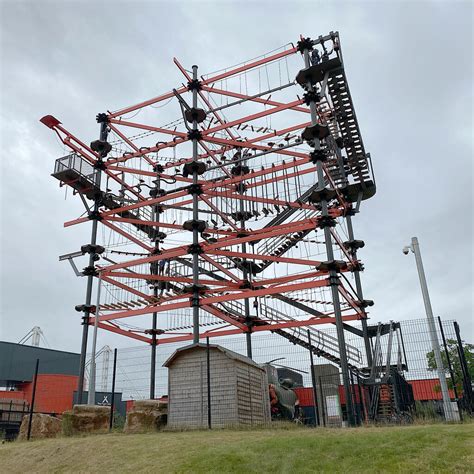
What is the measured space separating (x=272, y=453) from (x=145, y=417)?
7998 mm

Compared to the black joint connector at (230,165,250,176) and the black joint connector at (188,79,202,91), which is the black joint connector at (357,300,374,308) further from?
the black joint connector at (188,79,202,91)

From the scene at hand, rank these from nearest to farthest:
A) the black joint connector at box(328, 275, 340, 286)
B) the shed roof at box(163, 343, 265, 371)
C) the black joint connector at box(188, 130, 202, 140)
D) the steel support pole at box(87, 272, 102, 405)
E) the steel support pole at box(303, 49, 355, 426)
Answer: the steel support pole at box(303, 49, 355, 426) → the shed roof at box(163, 343, 265, 371) → the black joint connector at box(328, 275, 340, 286) → the steel support pole at box(87, 272, 102, 405) → the black joint connector at box(188, 130, 202, 140)

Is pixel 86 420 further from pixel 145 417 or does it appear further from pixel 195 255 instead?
pixel 195 255

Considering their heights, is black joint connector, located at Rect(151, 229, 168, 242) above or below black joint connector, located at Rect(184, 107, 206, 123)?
below

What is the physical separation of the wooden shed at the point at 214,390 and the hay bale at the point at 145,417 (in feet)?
1.34

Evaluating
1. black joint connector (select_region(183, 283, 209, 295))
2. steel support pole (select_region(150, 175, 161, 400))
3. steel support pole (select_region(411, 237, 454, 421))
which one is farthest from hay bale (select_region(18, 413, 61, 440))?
steel support pole (select_region(411, 237, 454, 421))

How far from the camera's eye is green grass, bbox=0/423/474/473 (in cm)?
873

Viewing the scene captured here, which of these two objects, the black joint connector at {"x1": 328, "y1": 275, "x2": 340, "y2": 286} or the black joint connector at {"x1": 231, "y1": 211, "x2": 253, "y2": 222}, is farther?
the black joint connector at {"x1": 231, "y1": 211, "x2": 253, "y2": 222}

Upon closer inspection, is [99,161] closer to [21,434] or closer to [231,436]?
[21,434]

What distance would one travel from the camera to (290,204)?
24.0m

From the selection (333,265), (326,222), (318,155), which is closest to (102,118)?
(318,155)

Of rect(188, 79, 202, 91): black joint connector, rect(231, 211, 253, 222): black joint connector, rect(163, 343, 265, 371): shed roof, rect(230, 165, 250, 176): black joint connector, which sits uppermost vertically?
→ rect(188, 79, 202, 91): black joint connector

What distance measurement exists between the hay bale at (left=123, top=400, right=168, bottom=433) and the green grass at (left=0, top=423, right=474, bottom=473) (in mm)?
2780

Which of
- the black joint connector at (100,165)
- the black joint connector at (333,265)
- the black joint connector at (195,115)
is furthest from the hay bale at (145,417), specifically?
the black joint connector at (100,165)
